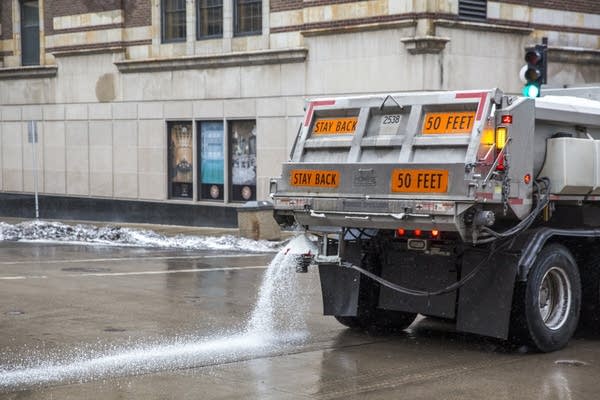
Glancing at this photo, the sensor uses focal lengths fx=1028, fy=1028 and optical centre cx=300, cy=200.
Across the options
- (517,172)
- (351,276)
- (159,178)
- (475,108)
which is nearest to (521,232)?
(517,172)

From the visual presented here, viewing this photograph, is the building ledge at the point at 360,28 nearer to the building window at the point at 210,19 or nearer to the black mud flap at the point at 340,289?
the building window at the point at 210,19

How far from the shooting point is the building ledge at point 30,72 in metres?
29.4

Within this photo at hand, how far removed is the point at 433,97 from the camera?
971cm

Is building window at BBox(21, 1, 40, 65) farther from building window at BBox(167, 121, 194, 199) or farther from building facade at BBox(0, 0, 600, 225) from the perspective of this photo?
building window at BBox(167, 121, 194, 199)

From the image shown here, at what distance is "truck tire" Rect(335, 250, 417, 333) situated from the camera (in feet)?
35.2

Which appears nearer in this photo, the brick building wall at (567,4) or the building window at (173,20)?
the brick building wall at (567,4)

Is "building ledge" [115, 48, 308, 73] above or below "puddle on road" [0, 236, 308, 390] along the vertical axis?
above

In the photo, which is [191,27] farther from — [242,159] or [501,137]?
[501,137]

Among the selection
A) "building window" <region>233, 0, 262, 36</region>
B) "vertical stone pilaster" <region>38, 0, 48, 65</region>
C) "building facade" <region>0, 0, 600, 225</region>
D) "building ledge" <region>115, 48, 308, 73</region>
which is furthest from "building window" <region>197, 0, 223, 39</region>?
"vertical stone pilaster" <region>38, 0, 48, 65</region>

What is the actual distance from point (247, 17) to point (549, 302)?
1647 cm

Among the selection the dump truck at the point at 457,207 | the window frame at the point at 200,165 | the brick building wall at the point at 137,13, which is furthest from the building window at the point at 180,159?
the dump truck at the point at 457,207

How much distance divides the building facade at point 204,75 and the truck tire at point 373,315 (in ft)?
36.1

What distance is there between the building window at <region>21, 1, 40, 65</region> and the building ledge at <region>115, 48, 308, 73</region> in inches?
172

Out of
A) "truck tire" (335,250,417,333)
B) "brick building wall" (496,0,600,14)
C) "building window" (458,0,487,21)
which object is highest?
"brick building wall" (496,0,600,14)
